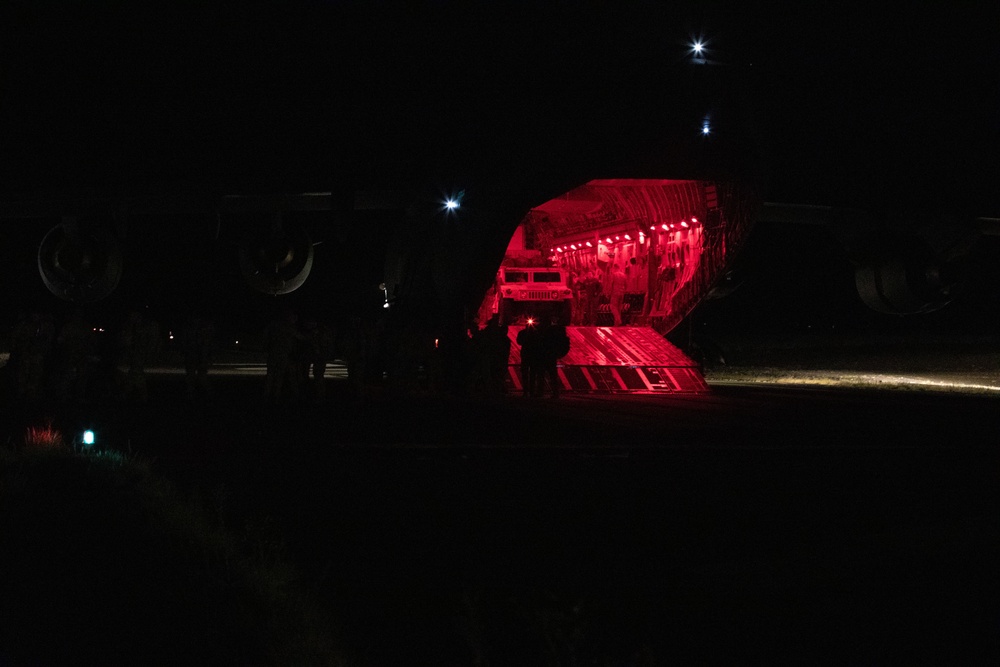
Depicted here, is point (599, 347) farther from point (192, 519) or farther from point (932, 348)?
point (932, 348)

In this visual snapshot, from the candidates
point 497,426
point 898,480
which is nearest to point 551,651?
point 898,480

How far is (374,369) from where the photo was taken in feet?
81.9

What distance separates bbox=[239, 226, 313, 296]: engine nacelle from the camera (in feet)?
75.2

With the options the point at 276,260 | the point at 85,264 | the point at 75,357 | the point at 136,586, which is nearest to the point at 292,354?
the point at 276,260

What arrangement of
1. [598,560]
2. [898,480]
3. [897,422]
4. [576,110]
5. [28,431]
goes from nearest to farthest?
[598,560] < [898,480] < [28,431] < [897,422] < [576,110]

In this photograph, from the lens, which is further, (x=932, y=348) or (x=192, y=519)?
(x=932, y=348)

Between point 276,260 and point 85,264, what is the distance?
12.5 ft

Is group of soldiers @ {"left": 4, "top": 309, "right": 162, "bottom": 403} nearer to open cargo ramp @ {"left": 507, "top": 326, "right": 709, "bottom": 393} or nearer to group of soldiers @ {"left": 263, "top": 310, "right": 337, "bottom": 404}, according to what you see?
Answer: group of soldiers @ {"left": 263, "top": 310, "right": 337, "bottom": 404}

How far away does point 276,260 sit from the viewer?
23.1m

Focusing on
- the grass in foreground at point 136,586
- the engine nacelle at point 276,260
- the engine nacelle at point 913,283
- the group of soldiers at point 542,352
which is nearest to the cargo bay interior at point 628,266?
the group of soldiers at point 542,352

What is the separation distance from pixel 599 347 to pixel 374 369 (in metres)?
4.84

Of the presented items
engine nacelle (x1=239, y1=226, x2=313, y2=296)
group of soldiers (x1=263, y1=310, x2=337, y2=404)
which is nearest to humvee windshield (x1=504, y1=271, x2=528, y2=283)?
engine nacelle (x1=239, y1=226, x2=313, y2=296)

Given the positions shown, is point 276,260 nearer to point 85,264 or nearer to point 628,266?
point 85,264

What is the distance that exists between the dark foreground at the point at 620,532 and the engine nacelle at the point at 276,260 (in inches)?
284
